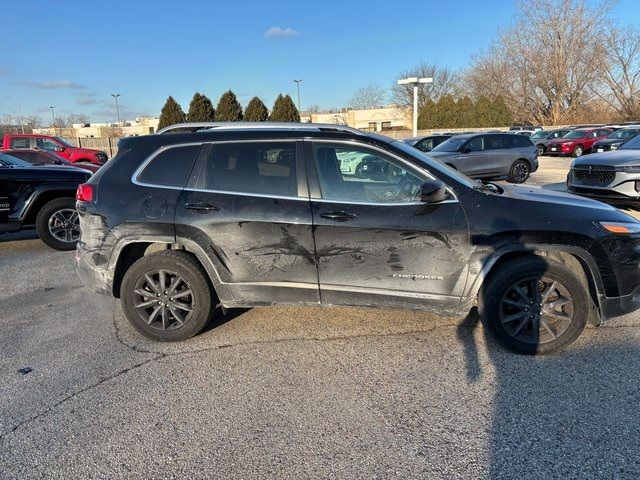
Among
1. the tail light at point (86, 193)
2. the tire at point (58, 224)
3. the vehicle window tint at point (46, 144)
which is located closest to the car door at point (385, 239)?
the tail light at point (86, 193)

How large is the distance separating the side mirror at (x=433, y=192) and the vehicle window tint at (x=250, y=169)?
0.99m

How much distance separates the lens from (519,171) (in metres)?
14.7

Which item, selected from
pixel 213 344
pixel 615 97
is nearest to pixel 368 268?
pixel 213 344

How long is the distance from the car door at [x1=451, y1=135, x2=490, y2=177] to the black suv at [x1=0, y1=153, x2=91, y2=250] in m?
10.6

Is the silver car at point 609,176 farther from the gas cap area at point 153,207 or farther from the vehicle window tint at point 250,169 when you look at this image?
the gas cap area at point 153,207

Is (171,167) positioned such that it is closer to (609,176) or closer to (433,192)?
(433,192)

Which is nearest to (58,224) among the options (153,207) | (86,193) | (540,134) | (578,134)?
(86,193)

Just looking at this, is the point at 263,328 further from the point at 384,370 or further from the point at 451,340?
the point at 451,340

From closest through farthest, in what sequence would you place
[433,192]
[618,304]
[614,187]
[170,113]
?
[433,192], [618,304], [614,187], [170,113]

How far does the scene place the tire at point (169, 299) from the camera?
3785 millimetres

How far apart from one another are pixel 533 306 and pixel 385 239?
4.12 ft

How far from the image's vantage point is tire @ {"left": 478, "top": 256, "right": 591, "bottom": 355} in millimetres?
3457

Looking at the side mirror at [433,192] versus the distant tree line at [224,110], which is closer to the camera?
the side mirror at [433,192]

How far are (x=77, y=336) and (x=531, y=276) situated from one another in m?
3.85
